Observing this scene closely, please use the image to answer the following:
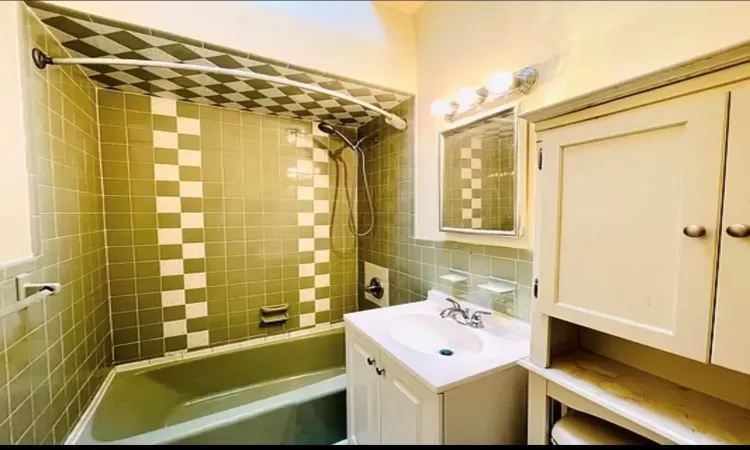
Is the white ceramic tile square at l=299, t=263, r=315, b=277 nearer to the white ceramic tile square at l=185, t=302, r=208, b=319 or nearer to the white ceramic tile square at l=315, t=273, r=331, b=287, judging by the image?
the white ceramic tile square at l=315, t=273, r=331, b=287

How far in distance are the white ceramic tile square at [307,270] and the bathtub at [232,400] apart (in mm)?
459

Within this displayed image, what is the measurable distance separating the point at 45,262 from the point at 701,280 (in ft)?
6.27

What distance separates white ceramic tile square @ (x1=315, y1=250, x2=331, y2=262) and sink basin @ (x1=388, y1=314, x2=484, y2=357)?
1.03 metres

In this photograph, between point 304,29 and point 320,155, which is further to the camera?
point 320,155

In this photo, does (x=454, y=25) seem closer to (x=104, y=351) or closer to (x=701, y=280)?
(x=701, y=280)

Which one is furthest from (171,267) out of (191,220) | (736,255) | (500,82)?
(736,255)

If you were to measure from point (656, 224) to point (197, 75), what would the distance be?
1.92 metres

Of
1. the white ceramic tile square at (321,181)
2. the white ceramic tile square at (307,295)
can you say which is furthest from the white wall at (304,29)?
the white ceramic tile square at (307,295)

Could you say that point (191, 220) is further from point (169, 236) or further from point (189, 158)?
point (189, 158)

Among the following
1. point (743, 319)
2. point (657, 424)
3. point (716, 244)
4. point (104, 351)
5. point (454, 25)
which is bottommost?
point (104, 351)

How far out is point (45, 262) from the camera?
1.09 metres

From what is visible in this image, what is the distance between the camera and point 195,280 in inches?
77.5

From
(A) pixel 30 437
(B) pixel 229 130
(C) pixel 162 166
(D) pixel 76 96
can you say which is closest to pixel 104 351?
(A) pixel 30 437

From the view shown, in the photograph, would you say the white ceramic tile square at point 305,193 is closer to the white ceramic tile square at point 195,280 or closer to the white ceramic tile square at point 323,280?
the white ceramic tile square at point 323,280
